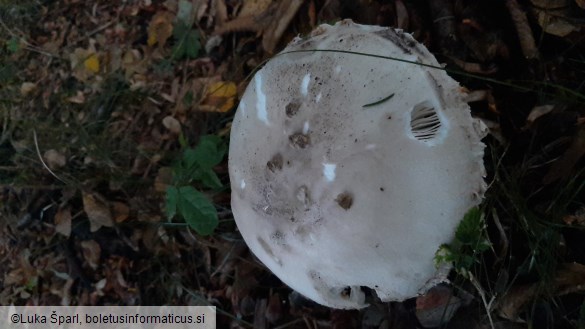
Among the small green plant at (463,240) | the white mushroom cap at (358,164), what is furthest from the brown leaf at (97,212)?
→ the small green plant at (463,240)

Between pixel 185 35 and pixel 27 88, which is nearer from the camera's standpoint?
pixel 185 35

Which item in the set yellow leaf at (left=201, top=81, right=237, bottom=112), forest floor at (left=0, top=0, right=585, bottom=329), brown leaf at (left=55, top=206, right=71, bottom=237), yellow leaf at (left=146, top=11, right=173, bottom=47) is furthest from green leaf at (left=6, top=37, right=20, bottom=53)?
yellow leaf at (left=201, top=81, right=237, bottom=112)

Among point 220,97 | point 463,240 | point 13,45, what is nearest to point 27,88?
point 13,45

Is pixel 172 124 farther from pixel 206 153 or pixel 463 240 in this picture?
pixel 463 240

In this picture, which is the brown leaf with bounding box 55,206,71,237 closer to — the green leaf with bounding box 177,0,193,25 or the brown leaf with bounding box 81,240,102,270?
the brown leaf with bounding box 81,240,102,270

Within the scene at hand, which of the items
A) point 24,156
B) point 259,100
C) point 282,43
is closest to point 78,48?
point 24,156

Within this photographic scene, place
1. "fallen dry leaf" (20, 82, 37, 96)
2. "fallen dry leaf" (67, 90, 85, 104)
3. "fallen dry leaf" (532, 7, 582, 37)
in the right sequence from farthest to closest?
"fallen dry leaf" (20, 82, 37, 96) < "fallen dry leaf" (67, 90, 85, 104) < "fallen dry leaf" (532, 7, 582, 37)

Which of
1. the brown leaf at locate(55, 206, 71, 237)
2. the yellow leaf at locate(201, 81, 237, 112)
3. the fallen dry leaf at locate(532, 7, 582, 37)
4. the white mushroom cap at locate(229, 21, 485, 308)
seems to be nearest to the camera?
the white mushroom cap at locate(229, 21, 485, 308)

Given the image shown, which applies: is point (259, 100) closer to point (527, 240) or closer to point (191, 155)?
point (191, 155)
